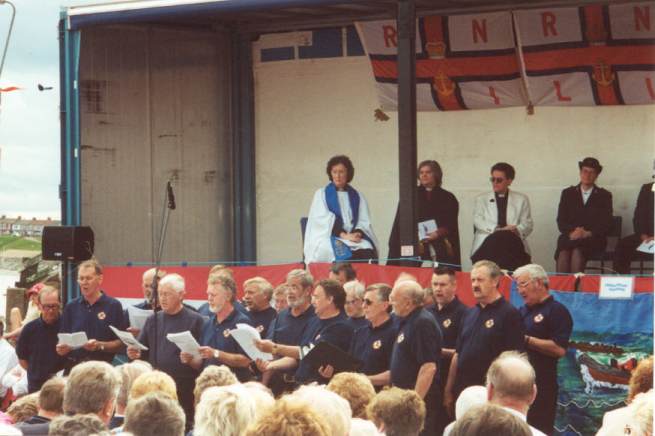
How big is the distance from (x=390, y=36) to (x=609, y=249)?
3.72m

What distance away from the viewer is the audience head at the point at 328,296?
31.9ft

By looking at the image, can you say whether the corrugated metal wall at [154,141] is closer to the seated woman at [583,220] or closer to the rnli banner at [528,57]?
the rnli banner at [528,57]

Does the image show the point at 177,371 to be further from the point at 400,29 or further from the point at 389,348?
the point at 400,29

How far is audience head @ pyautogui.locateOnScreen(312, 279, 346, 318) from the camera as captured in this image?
383 inches

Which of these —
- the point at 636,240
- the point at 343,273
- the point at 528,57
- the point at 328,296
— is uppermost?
the point at 528,57

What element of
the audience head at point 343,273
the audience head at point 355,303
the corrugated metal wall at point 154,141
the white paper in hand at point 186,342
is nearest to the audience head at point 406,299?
the audience head at point 355,303

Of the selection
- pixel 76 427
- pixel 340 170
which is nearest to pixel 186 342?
pixel 340 170

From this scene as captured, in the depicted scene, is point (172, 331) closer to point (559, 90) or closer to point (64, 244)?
point (64, 244)

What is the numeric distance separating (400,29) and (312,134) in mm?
4781

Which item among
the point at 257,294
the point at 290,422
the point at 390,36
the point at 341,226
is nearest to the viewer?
the point at 290,422

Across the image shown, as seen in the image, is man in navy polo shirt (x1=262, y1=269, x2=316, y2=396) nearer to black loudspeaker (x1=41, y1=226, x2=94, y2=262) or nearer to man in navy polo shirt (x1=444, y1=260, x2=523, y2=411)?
man in navy polo shirt (x1=444, y1=260, x2=523, y2=411)

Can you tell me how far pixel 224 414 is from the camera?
5676 mm

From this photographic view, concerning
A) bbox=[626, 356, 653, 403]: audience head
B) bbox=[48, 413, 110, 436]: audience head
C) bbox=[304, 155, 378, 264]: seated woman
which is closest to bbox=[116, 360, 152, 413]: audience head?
bbox=[48, 413, 110, 436]: audience head

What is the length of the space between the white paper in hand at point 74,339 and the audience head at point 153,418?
5371mm
